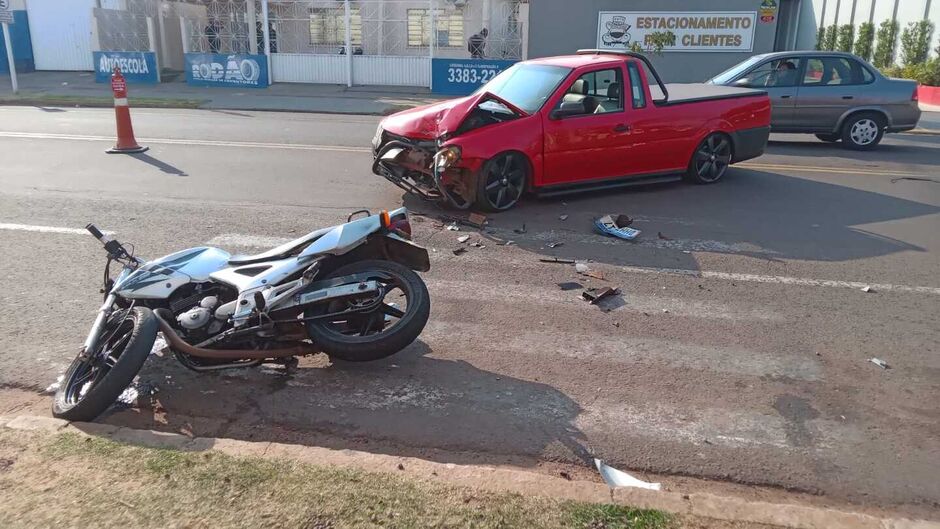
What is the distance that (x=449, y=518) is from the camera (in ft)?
10.0

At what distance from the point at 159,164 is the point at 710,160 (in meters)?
8.00

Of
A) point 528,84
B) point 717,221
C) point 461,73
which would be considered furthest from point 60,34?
point 717,221

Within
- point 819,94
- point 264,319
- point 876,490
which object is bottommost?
point 876,490

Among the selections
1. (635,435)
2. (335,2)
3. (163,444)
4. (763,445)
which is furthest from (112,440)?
(335,2)

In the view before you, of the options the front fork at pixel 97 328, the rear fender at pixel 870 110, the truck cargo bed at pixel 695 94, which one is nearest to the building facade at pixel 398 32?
the rear fender at pixel 870 110

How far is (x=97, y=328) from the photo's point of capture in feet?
13.5

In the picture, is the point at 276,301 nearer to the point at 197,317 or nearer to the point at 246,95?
the point at 197,317

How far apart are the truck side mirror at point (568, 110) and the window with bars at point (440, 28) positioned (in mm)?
20776

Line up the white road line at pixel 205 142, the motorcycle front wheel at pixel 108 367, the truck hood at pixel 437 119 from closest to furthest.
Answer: the motorcycle front wheel at pixel 108 367, the truck hood at pixel 437 119, the white road line at pixel 205 142

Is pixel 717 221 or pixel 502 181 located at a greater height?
pixel 502 181

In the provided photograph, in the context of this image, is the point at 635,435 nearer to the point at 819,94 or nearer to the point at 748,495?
the point at 748,495

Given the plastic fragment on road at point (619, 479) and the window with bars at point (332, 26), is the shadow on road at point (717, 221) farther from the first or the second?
the window with bars at point (332, 26)

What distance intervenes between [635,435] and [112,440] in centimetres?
272

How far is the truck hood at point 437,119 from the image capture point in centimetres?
820
